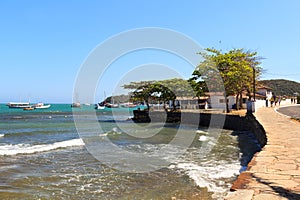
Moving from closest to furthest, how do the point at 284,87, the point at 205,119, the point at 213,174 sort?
the point at 213,174 → the point at 205,119 → the point at 284,87

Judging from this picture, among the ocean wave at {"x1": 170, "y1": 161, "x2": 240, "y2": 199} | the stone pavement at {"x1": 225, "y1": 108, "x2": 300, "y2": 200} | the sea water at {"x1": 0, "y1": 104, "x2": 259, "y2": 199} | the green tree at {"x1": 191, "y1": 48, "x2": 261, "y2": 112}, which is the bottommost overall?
the sea water at {"x1": 0, "y1": 104, "x2": 259, "y2": 199}

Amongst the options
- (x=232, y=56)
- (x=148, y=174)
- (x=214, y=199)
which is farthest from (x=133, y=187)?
(x=232, y=56)

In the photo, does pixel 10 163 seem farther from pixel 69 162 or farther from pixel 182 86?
pixel 182 86

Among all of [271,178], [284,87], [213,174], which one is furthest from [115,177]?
A: [284,87]

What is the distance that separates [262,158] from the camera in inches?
225

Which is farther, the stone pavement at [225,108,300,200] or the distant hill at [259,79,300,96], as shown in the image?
the distant hill at [259,79,300,96]

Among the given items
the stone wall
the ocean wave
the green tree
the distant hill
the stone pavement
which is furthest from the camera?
the distant hill

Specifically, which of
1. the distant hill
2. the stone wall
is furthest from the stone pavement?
the distant hill

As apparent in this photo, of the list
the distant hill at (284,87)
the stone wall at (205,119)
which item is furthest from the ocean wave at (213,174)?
the distant hill at (284,87)

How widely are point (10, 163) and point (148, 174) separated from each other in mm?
6165

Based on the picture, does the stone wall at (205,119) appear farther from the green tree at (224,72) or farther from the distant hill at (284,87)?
the distant hill at (284,87)

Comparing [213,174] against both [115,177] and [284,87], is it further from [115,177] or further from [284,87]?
[284,87]

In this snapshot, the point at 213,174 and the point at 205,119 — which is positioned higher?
the point at 205,119

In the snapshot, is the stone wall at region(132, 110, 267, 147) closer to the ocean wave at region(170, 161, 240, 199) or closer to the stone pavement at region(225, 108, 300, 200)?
the ocean wave at region(170, 161, 240, 199)
